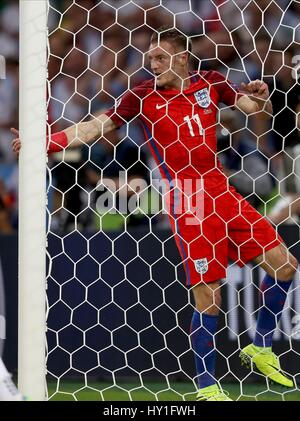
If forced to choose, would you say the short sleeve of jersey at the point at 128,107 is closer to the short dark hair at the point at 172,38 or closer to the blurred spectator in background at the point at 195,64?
the short dark hair at the point at 172,38

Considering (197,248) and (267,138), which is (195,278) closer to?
(197,248)

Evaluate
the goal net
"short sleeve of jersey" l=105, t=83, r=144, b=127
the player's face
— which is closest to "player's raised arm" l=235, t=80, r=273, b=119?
the player's face

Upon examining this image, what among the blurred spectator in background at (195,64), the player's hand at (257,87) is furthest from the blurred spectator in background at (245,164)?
the player's hand at (257,87)

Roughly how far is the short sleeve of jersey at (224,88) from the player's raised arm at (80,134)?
429 mm

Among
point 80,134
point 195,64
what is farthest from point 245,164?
point 80,134

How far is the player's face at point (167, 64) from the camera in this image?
402cm

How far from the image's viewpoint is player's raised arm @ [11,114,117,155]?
3719 mm

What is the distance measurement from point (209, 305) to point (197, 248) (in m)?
Result: 0.22

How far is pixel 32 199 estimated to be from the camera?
10.5ft

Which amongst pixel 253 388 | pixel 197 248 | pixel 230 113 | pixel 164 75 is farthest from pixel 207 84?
pixel 253 388

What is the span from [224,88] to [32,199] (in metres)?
1.23

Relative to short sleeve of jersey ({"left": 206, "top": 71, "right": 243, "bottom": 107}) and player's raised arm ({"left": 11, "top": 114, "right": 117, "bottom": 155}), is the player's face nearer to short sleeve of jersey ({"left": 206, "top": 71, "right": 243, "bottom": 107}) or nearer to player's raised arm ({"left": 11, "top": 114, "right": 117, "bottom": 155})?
short sleeve of jersey ({"left": 206, "top": 71, "right": 243, "bottom": 107})

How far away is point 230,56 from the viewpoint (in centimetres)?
531

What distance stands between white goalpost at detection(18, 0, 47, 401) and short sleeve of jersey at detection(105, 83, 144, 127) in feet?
2.97
